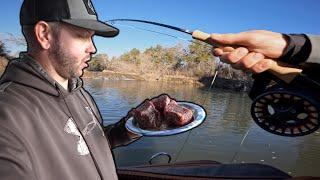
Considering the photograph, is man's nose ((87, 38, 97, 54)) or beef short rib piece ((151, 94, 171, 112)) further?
beef short rib piece ((151, 94, 171, 112))

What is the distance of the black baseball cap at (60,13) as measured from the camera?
7.13 ft

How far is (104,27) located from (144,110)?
2.45ft

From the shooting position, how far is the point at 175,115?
279cm

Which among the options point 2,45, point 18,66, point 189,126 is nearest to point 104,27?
point 18,66

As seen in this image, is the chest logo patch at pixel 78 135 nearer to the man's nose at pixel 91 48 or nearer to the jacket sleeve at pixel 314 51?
the man's nose at pixel 91 48

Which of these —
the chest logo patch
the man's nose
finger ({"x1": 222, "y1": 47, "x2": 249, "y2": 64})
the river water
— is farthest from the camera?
the river water

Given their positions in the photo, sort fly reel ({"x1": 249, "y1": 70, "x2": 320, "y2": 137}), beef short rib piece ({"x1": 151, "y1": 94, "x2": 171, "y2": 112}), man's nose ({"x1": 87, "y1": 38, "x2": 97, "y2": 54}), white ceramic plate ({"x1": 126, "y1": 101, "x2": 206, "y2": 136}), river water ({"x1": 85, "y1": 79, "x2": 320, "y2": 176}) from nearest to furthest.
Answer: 1. fly reel ({"x1": 249, "y1": 70, "x2": 320, "y2": 137})
2. man's nose ({"x1": 87, "y1": 38, "x2": 97, "y2": 54})
3. white ceramic plate ({"x1": 126, "y1": 101, "x2": 206, "y2": 136})
4. beef short rib piece ({"x1": 151, "y1": 94, "x2": 171, "y2": 112})
5. river water ({"x1": 85, "y1": 79, "x2": 320, "y2": 176})

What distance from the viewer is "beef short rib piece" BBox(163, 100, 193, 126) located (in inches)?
109

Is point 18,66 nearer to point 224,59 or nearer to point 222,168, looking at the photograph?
point 224,59

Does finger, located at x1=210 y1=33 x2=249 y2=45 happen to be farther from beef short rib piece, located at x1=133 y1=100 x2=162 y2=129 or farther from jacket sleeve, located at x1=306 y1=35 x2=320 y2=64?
beef short rib piece, located at x1=133 y1=100 x2=162 y2=129

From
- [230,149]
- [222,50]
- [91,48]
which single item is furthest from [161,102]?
[230,149]

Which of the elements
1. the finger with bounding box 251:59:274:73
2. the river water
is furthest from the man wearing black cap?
the river water

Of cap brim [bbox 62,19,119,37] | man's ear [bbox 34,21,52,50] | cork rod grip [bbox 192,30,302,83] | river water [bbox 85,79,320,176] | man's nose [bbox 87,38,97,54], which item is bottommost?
river water [bbox 85,79,320,176]

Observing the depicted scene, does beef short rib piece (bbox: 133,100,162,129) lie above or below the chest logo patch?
below
